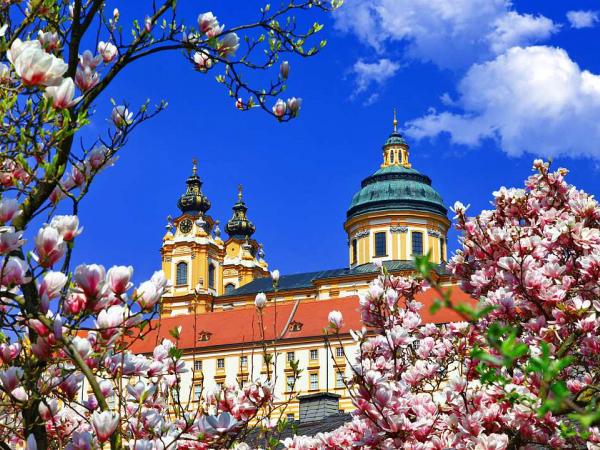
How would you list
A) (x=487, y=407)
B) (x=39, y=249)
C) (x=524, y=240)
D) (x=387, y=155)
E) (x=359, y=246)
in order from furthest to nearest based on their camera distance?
(x=387, y=155) < (x=359, y=246) < (x=524, y=240) < (x=487, y=407) < (x=39, y=249)

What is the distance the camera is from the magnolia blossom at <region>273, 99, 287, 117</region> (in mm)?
6438

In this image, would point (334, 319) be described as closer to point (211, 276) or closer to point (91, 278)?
point (91, 278)

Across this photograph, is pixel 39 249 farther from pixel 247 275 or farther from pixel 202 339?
pixel 247 275

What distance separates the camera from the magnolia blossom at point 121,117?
5512 millimetres

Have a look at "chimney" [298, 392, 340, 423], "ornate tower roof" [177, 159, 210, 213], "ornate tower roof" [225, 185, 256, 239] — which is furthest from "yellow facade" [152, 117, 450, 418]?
"chimney" [298, 392, 340, 423]

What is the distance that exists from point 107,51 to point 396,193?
74.3m

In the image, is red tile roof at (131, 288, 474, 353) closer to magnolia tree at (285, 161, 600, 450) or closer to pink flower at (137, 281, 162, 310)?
magnolia tree at (285, 161, 600, 450)

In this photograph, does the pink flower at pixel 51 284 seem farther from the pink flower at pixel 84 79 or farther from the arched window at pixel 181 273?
the arched window at pixel 181 273

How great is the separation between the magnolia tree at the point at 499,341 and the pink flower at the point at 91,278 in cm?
163

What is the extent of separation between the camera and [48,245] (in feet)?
12.8

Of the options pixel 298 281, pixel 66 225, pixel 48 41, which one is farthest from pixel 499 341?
pixel 298 281

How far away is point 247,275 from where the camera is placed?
99500 mm

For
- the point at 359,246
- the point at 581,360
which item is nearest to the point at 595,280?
the point at 581,360

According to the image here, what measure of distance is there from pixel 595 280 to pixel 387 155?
80902 millimetres
